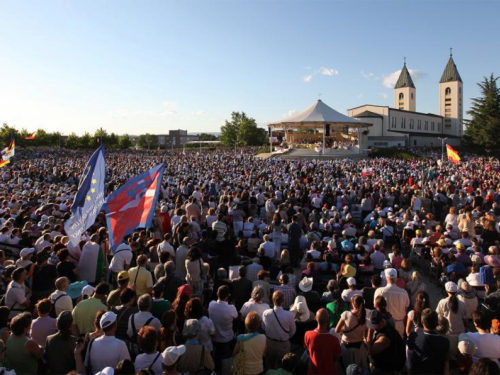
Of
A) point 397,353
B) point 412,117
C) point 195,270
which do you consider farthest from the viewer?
point 412,117

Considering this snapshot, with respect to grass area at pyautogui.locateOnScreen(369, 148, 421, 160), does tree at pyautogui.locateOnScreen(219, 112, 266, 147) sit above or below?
above

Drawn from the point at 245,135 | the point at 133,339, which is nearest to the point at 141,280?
the point at 133,339

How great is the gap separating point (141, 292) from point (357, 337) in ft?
Result: 10.2

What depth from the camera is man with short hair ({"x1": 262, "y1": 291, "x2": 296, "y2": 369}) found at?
4.53 m

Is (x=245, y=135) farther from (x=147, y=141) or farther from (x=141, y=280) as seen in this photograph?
(x=141, y=280)

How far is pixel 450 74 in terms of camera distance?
88062mm

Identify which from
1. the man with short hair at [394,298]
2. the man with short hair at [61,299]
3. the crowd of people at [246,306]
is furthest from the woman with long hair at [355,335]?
the man with short hair at [61,299]

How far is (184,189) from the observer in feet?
51.3

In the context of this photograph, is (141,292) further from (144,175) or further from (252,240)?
(252,240)

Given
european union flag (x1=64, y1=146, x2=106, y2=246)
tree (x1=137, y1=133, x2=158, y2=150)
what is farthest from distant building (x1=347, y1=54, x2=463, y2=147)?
tree (x1=137, y1=133, x2=158, y2=150)

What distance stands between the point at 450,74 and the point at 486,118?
36.4 meters

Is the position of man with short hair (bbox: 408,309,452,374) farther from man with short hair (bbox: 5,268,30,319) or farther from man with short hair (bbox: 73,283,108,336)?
man with short hair (bbox: 5,268,30,319)

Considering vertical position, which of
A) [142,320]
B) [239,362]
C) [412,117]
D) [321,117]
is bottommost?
[239,362]

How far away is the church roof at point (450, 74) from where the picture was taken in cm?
8700
